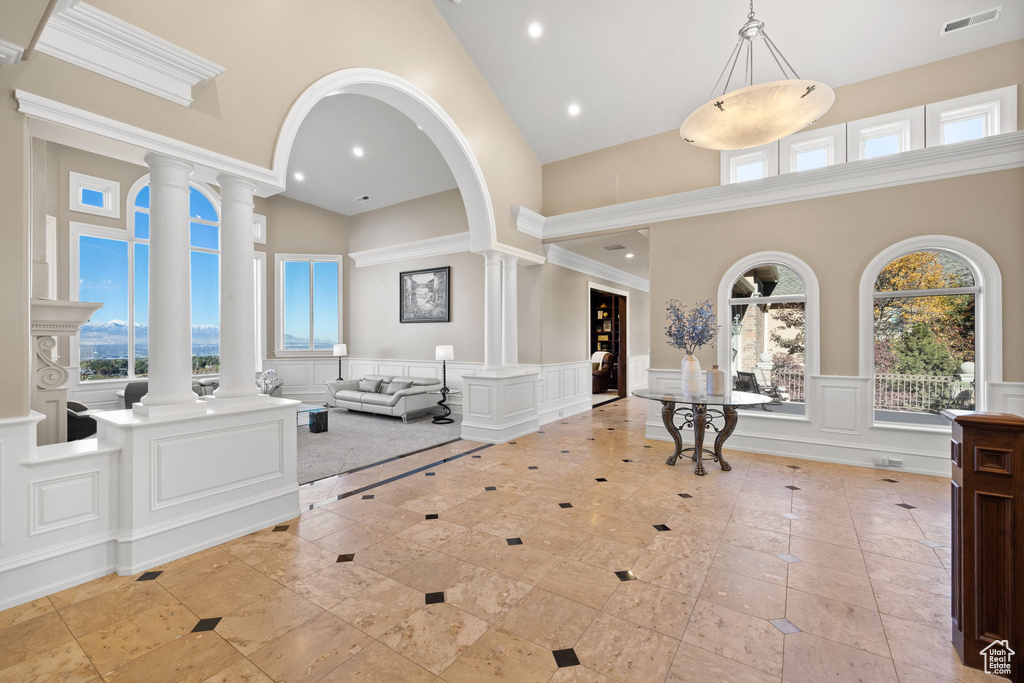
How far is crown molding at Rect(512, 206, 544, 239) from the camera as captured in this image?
649 centimetres

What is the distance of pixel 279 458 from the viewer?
131 inches

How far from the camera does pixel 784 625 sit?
2.10 m

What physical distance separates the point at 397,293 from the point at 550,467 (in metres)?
5.79

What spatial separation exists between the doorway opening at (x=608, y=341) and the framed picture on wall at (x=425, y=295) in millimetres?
3716

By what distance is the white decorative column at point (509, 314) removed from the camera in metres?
6.51

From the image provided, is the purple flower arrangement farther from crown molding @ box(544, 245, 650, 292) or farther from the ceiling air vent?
the ceiling air vent

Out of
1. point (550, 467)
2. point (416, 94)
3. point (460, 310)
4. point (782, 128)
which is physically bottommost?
point (550, 467)

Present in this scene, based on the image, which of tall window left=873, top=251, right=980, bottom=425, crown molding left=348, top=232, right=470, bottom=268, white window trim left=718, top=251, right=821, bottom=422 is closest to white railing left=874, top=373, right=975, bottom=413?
tall window left=873, top=251, right=980, bottom=425

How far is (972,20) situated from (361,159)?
27.0 feet

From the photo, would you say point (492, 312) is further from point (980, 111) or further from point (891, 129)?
point (980, 111)

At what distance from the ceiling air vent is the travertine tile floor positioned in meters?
4.64

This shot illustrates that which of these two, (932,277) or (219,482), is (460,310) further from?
(932,277)

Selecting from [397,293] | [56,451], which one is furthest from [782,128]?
[397,293]

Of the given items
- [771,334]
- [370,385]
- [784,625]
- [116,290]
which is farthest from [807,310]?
[116,290]
